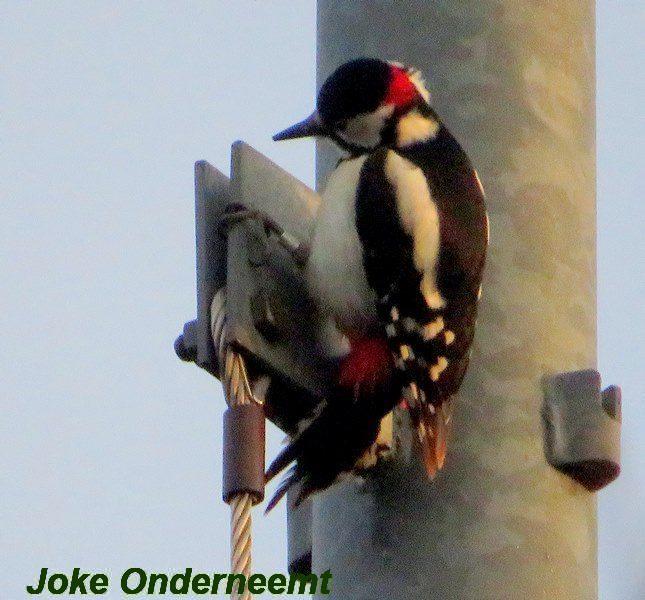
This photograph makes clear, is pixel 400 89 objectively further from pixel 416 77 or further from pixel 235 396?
pixel 235 396

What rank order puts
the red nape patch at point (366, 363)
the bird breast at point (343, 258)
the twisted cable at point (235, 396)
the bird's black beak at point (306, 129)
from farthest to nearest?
the bird's black beak at point (306, 129) → the bird breast at point (343, 258) → the red nape patch at point (366, 363) → the twisted cable at point (235, 396)

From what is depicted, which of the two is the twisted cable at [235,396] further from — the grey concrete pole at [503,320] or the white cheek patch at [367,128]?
the white cheek patch at [367,128]

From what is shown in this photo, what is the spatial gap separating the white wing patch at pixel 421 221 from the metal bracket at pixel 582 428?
40cm

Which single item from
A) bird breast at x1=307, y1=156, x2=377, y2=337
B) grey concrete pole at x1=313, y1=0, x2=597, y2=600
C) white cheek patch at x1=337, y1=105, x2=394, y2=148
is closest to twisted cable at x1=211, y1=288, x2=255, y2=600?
grey concrete pole at x1=313, y1=0, x2=597, y2=600

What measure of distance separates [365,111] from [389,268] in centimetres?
50

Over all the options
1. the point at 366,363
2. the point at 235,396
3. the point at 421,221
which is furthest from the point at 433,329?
the point at 235,396

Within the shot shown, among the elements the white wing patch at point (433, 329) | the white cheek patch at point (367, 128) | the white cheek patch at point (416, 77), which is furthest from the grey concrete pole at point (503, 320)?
the white cheek patch at point (367, 128)

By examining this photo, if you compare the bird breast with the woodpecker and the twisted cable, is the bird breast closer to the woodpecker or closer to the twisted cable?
the woodpecker

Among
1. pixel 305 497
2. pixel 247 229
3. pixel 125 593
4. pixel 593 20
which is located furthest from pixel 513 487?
pixel 593 20

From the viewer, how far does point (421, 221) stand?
2754mm

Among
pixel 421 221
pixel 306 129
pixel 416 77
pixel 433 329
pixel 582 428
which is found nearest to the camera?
pixel 582 428

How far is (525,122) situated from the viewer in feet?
7.95

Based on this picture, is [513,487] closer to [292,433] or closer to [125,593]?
[292,433]

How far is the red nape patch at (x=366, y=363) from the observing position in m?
2.54
